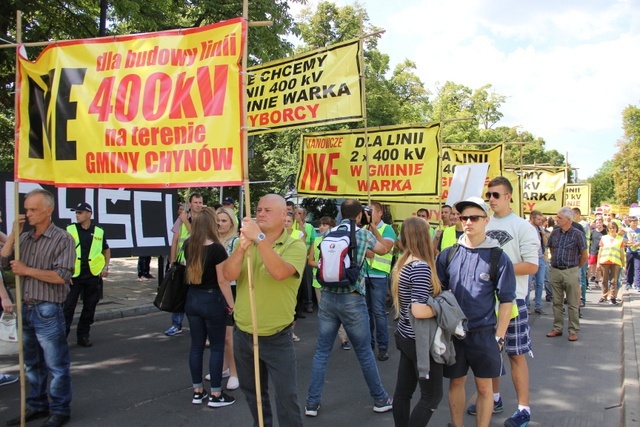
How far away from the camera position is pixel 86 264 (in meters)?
6.82

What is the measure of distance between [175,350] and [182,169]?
12.2 feet

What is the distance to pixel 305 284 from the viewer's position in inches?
376

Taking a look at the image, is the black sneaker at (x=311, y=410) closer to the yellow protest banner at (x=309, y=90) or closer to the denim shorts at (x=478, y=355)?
the denim shorts at (x=478, y=355)

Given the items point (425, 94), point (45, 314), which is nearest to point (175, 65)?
point (45, 314)

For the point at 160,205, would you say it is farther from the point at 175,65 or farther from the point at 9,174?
the point at 175,65

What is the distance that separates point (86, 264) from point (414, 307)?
16.8ft

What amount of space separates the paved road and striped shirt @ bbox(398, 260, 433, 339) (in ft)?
4.26

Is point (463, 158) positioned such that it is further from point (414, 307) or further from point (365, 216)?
point (414, 307)

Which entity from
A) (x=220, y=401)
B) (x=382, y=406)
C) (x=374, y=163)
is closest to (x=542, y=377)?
(x=382, y=406)

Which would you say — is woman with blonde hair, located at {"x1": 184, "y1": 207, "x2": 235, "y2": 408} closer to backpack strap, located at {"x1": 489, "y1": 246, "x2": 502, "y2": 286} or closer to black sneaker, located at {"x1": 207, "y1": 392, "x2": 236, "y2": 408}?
black sneaker, located at {"x1": 207, "y1": 392, "x2": 236, "y2": 408}

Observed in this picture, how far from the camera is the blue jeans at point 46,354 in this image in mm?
4160

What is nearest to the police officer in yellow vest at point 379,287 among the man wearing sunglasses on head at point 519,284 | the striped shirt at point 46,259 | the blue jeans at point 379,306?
the blue jeans at point 379,306

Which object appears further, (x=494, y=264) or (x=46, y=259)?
(x=46, y=259)

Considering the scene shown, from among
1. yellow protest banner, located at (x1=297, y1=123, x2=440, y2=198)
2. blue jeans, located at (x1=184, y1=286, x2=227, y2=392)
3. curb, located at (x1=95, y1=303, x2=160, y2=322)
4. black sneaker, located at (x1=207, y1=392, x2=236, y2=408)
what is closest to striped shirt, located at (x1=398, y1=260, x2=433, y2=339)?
blue jeans, located at (x1=184, y1=286, x2=227, y2=392)
